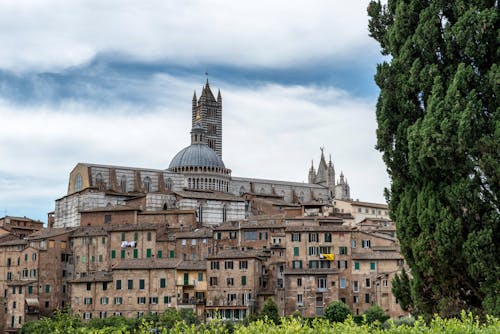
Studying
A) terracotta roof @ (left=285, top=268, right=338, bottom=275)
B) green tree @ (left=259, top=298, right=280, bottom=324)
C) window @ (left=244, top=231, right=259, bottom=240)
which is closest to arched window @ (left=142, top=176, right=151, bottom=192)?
window @ (left=244, top=231, right=259, bottom=240)

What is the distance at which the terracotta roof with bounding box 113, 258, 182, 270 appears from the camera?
5928cm

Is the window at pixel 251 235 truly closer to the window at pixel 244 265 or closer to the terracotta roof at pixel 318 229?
the terracotta roof at pixel 318 229

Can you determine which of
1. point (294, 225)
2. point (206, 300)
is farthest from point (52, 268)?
point (294, 225)

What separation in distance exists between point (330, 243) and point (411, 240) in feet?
133

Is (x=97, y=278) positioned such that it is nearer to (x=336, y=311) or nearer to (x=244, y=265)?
(x=244, y=265)

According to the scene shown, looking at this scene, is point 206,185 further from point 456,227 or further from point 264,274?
point 456,227

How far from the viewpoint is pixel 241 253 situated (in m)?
58.0

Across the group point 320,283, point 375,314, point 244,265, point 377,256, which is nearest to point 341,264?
point 377,256

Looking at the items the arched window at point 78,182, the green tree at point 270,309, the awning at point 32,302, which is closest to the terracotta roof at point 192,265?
the green tree at point 270,309

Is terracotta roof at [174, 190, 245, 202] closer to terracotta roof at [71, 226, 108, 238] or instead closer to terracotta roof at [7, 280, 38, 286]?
terracotta roof at [71, 226, 108, 238]

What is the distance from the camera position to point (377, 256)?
58.3 metres

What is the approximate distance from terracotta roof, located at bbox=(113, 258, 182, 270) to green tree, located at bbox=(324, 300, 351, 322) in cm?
1350

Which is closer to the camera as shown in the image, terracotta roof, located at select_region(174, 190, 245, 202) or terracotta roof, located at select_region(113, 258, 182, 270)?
terracotta roof, located at select_region(113, 258, 182, 270)

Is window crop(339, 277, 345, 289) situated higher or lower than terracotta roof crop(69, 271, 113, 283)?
lower
